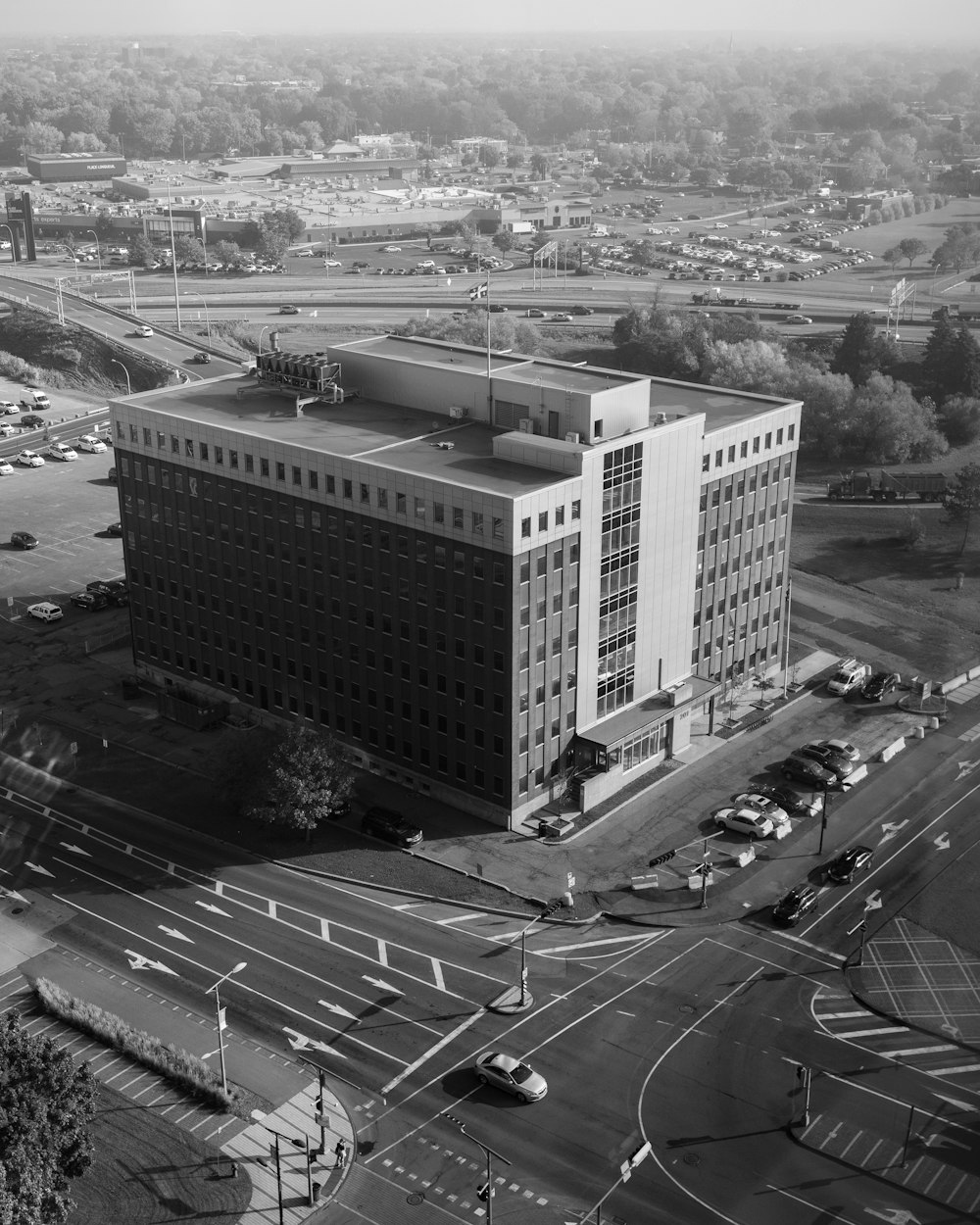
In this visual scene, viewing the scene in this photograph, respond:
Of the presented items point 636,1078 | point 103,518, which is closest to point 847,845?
point 636,1078

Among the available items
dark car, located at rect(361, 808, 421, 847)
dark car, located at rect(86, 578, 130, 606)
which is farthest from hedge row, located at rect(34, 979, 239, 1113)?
dark car, located at rect(86, 578, 130, 606)

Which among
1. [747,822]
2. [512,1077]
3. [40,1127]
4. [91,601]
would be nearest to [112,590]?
[91,601]

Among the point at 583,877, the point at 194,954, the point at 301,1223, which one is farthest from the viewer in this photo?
the point at 583,877

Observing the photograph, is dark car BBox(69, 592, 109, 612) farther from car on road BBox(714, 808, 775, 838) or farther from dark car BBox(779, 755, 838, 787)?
dark car BBox(779, 755, 838, 787)

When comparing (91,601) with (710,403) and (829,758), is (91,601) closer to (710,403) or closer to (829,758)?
(710,403)

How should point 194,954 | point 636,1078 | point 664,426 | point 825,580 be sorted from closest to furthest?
point 636,1078 < point 194,954 < point 664,426 < point 825,580

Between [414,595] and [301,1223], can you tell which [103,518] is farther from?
[301,1223]

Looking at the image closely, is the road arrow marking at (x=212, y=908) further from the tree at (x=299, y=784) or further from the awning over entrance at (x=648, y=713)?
the awning over entrance at (x=648, y=713)
